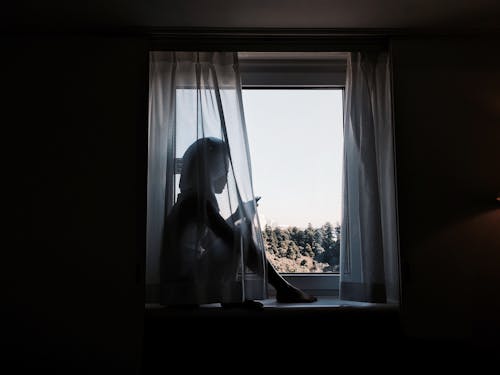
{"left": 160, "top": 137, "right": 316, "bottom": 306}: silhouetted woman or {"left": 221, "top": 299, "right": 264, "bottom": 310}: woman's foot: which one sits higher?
{"left": 160, "top": 137, "right": 316, "bottom": 306}: silhouetted woman

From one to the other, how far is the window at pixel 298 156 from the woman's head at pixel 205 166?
275mm

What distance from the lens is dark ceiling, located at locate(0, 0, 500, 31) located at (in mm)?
1778

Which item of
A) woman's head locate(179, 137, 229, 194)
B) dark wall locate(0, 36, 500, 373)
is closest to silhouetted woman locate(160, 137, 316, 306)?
woman's head locate(179, 137, 229, 194)

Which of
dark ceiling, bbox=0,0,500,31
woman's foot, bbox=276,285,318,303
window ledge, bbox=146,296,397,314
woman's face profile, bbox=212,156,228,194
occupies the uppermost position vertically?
dark ceiling, bbox=0,0,500,31

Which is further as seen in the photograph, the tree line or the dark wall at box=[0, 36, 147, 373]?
the tree line

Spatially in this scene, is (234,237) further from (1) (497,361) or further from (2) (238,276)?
(1) (497,361)

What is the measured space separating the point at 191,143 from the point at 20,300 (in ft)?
2.76

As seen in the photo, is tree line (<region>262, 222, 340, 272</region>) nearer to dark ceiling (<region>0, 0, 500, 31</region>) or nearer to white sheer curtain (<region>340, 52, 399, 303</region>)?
white sheer curtain (<region>340, 52, 399, 303</region>)

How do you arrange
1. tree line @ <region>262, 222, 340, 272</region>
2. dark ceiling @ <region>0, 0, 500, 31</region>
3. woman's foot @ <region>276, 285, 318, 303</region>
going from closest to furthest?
dark ceiling @ <region>0, 0, 500, 31</region> → woman's foot @ <region>276, 285, 318, 303</region> → tree line @ <region>262, 222, 340, 272</region>

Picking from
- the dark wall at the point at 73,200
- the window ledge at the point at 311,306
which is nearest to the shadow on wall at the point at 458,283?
the window ledge at the point at 311,306

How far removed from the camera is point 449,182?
195 centimetres

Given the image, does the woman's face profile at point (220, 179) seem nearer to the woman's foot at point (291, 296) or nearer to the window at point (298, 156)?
the window at point (298, 156)

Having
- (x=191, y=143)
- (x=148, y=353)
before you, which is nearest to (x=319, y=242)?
(x=191, y=143)

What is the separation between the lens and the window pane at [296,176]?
87.5 inches
